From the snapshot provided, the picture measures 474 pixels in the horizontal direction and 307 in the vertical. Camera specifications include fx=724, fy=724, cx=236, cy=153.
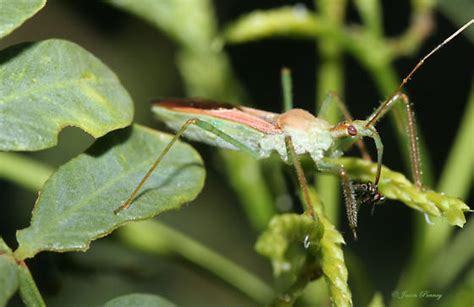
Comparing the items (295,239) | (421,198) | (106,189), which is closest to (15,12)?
(106,189)

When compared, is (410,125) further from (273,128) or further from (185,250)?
(185,250)

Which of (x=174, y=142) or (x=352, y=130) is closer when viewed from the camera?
(x=174, y=142)

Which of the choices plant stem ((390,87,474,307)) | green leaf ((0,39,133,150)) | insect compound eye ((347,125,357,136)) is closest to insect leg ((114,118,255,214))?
green leaf ((0,39,133,150))

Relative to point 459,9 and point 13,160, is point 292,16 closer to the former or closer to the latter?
point 459,9

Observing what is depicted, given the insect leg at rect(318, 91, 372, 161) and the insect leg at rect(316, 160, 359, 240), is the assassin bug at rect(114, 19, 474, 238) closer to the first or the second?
the insect leg at rect(318, 91, 372, 161)

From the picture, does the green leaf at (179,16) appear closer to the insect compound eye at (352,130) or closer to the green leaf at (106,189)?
the insect compound eye at (352,130)

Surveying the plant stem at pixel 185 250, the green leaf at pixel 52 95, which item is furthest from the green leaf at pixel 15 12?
the plant stem at pixel 185 250
